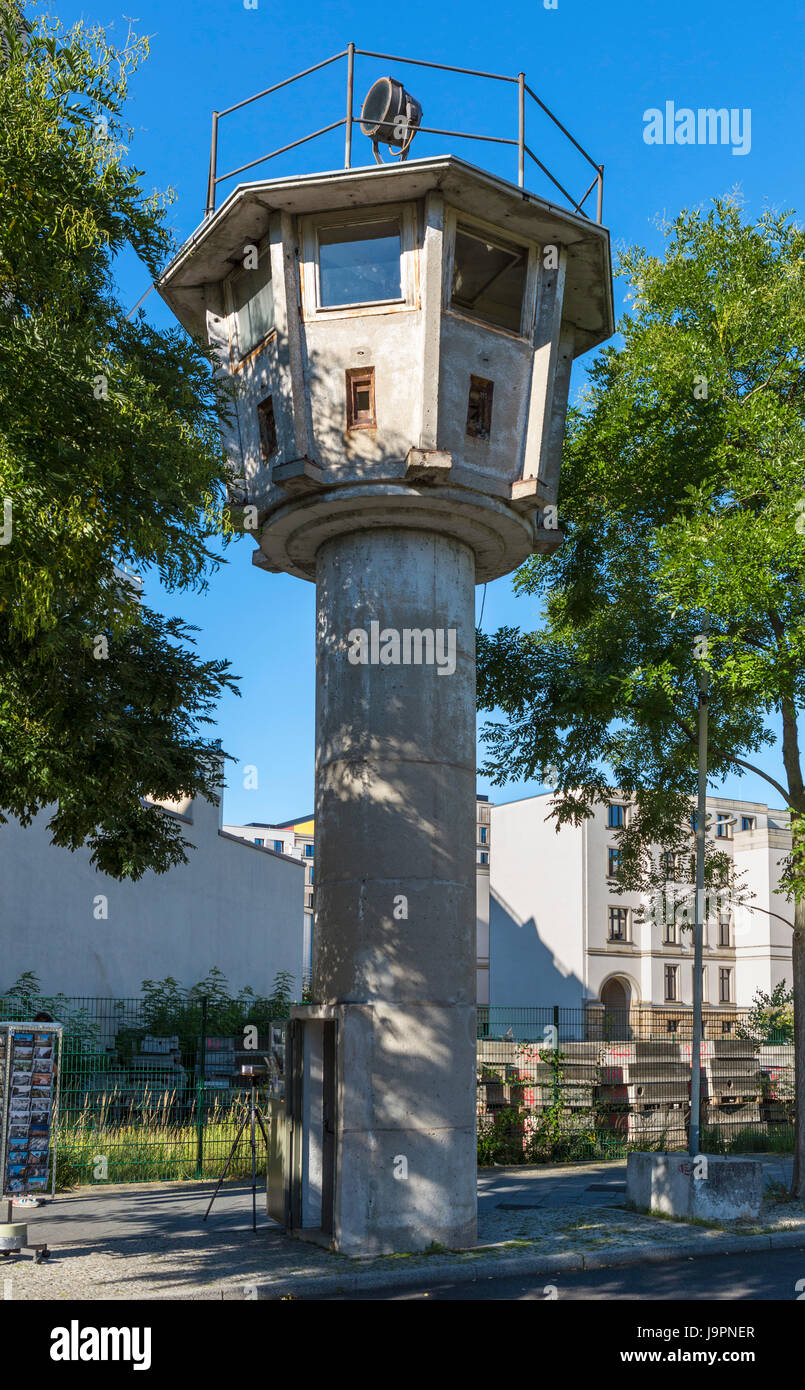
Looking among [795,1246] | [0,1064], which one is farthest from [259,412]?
[795,1246]

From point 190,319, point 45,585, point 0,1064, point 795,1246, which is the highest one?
point 190,319

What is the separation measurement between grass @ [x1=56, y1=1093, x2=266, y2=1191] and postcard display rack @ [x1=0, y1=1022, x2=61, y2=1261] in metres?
4.63

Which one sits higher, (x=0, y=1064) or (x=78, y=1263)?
(x=0, y=1064)

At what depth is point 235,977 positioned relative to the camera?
40.8 meters

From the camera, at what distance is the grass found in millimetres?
18125

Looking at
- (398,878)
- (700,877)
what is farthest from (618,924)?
(398,878)

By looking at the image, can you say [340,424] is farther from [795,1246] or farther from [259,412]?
[795,1246]

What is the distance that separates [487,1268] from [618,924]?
54.8 metres

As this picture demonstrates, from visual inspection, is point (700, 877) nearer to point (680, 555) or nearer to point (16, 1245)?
point (680, 555)

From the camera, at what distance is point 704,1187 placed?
15477 millimetres

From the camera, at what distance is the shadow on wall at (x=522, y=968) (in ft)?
217

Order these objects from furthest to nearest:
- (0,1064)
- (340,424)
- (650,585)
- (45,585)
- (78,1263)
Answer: (650,585) < (340,424) < (0,1064) < (78,1263) < (45,585)

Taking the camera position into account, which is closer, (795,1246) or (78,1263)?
(78,1263)
